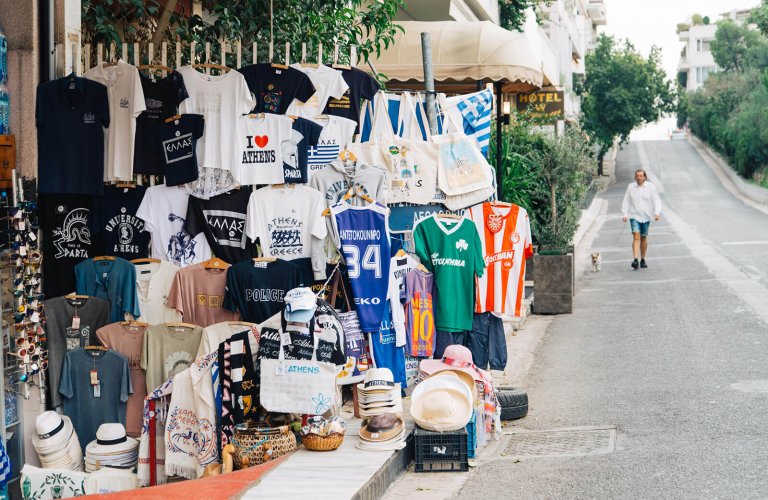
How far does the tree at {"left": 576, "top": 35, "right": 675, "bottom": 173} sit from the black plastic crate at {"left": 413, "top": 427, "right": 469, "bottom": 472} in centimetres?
5334

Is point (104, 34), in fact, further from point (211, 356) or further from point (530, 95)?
point (530, 95)

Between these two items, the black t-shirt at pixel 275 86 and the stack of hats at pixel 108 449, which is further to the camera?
the black t-shirt at pixel 275 86

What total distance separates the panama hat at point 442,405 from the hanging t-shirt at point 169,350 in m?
1.98

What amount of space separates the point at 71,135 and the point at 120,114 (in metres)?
0.51

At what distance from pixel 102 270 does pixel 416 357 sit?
312 cm

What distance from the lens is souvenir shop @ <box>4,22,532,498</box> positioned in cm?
757

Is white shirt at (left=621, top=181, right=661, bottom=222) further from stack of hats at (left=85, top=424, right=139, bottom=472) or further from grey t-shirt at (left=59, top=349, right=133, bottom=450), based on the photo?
stack of hats at (left=85, top=424, right=139, bottom=472)

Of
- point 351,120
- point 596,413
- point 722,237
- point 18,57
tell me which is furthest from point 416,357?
point 722,237

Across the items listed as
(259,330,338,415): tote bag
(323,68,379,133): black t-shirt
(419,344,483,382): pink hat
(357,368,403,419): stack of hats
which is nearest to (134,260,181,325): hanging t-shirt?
(259,330,338,415): tote bag

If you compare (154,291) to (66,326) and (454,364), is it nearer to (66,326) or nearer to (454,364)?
(66,326)

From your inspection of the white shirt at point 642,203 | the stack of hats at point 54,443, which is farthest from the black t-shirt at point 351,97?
the white shirt at point 642,203

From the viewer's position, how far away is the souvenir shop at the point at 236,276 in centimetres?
757

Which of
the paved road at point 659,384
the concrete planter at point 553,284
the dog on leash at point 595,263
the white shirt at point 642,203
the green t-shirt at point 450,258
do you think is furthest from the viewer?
the dog on leash at point 595,263

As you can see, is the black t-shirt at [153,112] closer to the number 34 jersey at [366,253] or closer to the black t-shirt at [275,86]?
the black t-shirt at [275,86]
